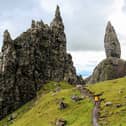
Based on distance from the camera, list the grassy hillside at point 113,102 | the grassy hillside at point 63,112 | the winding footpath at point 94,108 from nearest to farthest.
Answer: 1. the grassy hillside at point 113,102
2. the winding footpath at point 94,108
3. the grassy hillside at point 63,112

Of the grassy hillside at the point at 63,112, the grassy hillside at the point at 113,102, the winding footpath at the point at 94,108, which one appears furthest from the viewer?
the grassy hillside at the point at 63,112

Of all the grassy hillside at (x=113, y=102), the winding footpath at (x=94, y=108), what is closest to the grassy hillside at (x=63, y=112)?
the winding footpath at (x=94, y=108)

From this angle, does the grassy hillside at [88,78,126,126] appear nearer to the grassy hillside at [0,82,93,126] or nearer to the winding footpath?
the winding footpath

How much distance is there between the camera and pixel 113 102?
143625 mm

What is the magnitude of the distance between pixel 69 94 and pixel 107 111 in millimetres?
50377

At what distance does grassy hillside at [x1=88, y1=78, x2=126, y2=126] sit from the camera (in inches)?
4729

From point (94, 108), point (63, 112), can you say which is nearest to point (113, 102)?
point (94, 108)

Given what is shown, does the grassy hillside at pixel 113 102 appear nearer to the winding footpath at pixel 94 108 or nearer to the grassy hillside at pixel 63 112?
the winding footpath at pixel 94 108

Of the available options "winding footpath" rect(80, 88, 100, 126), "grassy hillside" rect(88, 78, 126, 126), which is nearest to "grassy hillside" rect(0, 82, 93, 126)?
"winding footpath" rect(80, 88, 100, 126)

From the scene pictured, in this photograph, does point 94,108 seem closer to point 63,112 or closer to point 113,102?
point 113,102

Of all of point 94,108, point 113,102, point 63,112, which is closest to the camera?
point 94,108

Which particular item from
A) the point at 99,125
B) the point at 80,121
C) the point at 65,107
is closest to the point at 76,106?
the point at 65,107

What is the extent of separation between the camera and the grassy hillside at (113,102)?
120 meters

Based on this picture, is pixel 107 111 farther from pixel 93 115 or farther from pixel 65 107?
pixel 65 107
